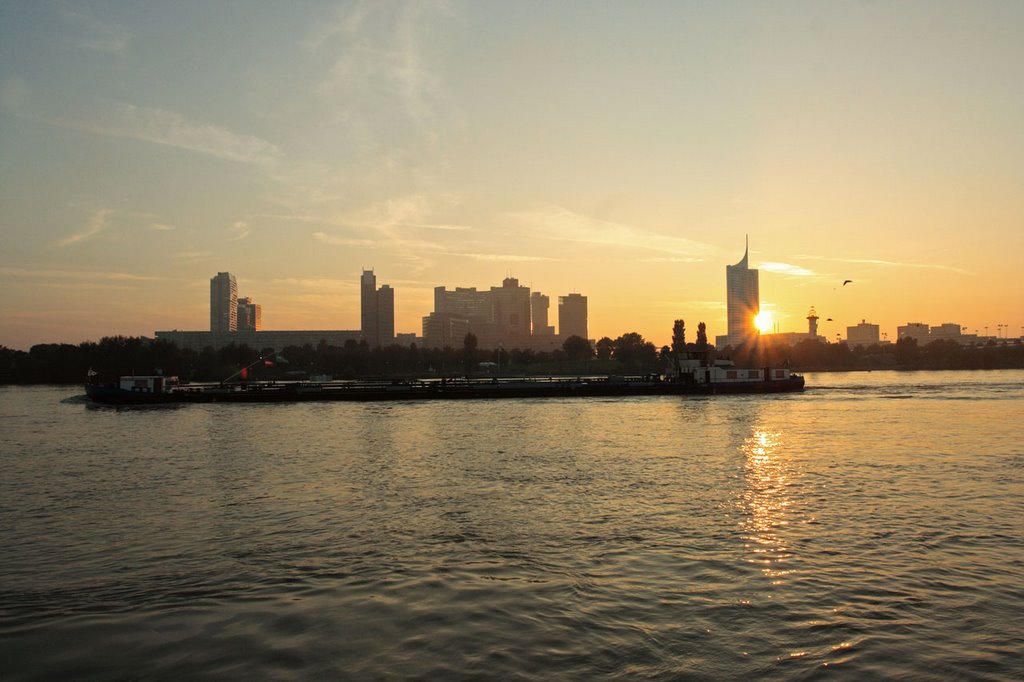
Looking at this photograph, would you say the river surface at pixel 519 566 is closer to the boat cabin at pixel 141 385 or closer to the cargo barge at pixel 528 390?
the boat cabin at pixel 141 385

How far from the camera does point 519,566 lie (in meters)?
19.3

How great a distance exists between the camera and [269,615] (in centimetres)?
1589

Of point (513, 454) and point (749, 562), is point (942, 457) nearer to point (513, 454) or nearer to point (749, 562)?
point (513, 454)

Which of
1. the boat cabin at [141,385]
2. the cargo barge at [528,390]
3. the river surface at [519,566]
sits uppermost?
the boat cabin at [141,385]

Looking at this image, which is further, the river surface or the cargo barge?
the cargo barge

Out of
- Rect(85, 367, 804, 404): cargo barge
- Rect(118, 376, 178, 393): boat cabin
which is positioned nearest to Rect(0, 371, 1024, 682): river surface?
Rect(118, 376, 178, 393): boat cabin

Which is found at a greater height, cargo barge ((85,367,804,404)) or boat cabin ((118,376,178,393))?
boat cabin ((118,376,178,393))

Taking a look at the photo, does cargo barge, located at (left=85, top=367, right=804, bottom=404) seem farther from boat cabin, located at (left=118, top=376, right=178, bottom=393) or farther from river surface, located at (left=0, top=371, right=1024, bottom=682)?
river surface, located at (left=0, top=371, right=1024, bottom=682)

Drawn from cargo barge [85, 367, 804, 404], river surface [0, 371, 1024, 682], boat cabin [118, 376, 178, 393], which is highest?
boat cabin [118, 376, 178, 393]

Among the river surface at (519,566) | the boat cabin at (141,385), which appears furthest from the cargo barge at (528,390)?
the river surface at (519,566)

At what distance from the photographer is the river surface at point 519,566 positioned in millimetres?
13562

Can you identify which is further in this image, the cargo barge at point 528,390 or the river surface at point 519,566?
the cargo barge at point 528,390

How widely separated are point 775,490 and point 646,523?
9.61 m

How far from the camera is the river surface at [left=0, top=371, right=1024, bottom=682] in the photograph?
13562 millimetres
